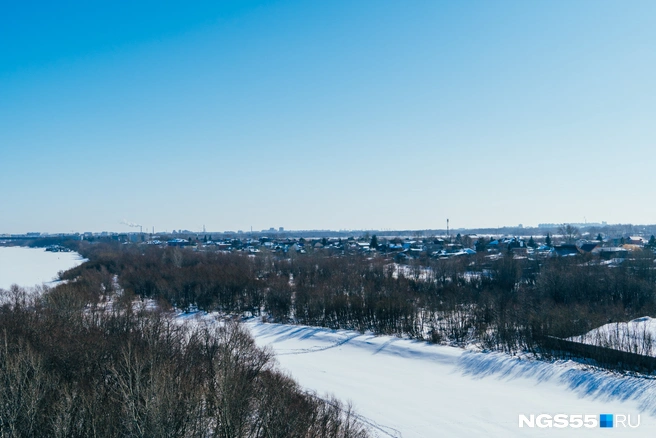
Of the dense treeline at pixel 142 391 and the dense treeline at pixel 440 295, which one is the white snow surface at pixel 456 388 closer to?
the dense treeline at pixel 440 295

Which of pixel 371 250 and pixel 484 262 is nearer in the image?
pixel 484 262

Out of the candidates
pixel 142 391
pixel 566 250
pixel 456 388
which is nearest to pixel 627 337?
pixel 456 388

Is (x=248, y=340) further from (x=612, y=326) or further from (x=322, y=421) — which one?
(x=612, y=326)

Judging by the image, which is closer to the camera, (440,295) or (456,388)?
(456,388)

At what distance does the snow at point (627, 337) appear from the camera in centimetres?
3066

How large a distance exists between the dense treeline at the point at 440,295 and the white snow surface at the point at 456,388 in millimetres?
4909

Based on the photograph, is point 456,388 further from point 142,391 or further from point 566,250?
point 566,250

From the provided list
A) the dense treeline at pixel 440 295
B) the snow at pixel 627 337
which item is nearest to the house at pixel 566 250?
the dense treeline at pixel 440 295

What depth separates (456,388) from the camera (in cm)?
2845

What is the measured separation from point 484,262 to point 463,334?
37.1 meters

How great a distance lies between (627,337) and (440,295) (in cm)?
2332

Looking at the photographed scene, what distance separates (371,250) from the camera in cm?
10738

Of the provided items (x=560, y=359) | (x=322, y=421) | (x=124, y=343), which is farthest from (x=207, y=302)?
(x=322, y=421)

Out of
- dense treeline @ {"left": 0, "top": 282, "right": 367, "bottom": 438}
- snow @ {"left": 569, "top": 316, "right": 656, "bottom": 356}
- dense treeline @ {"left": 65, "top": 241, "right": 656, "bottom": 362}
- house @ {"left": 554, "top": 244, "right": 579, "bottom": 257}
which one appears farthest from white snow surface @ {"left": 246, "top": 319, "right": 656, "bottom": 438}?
house @ {"left": 554, "top": 244, "right": 579, "bottom": 257}
